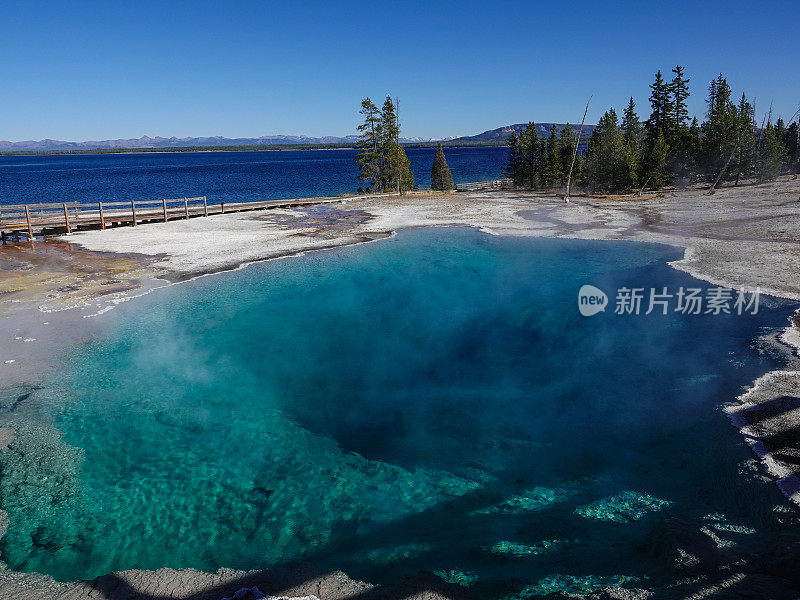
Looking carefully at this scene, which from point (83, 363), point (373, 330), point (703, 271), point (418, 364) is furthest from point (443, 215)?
point (83, 363)

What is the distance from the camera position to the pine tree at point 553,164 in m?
60.1

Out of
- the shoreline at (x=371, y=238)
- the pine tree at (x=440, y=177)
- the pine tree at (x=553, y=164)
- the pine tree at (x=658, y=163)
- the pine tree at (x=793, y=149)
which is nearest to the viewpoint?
the shoreline at (x=371, y=238)

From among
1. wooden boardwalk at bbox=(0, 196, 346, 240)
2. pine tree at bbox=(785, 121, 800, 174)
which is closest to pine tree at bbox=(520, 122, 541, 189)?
pine tree at bbox=(785, 121, 800, 174)

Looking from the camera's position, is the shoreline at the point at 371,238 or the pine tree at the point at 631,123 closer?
the shoreline at the point at 371,238

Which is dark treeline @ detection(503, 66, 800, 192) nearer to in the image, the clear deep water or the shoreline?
the shoreline

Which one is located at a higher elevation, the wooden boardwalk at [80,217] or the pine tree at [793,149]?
the pine tree at [793,149]

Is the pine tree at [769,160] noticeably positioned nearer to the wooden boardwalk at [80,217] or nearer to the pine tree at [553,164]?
the pine tree at [553,164]

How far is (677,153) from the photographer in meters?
51.9

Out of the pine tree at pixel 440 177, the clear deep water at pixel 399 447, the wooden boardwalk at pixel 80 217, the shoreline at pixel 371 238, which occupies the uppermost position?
the pine tree at pixel 440 177

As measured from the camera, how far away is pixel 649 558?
20.7 feet

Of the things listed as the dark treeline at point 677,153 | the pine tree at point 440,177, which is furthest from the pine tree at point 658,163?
the pine tree at point 440,177

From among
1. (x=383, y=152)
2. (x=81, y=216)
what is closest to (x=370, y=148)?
(x=383, y=152)

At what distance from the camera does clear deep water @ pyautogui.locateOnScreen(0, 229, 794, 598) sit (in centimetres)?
672

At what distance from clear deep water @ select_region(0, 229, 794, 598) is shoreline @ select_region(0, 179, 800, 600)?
353mm
